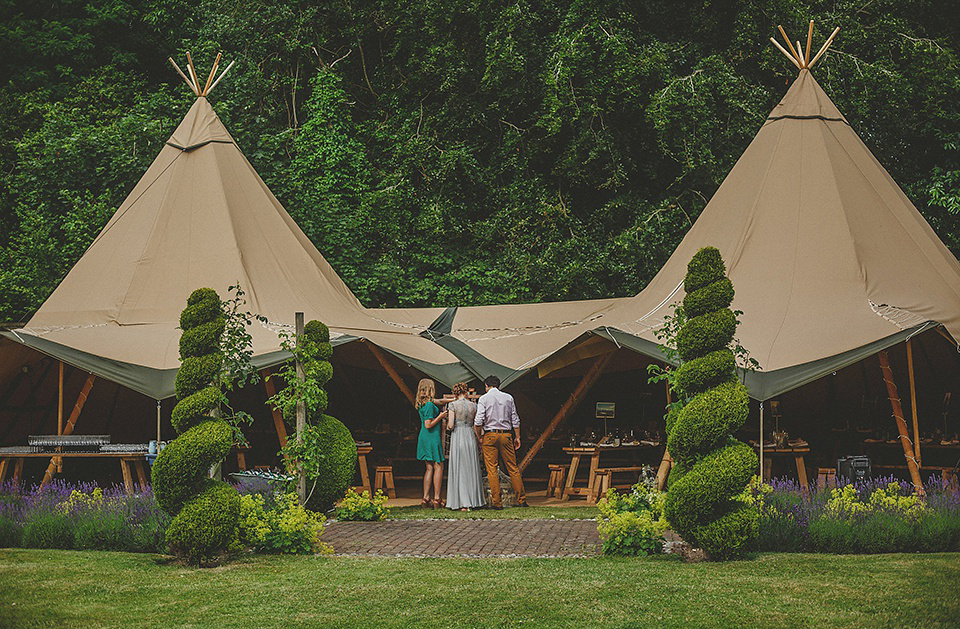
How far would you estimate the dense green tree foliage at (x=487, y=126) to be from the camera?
1717 cm

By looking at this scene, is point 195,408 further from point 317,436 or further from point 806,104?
point 806,104

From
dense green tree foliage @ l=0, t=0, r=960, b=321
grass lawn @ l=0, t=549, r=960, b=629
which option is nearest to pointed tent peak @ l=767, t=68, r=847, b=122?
dense green tree foliage @ l=0, t=0, r=960, b=321

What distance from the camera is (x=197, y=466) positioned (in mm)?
7957

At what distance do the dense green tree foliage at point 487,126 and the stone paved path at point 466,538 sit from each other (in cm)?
762

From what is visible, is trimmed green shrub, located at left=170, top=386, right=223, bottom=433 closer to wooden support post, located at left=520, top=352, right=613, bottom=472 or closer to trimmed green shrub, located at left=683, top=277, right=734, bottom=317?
trimmed green shrub, located at left=683, top=277, right=734, bottom=317

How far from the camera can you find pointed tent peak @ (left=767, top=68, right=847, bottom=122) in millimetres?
13680

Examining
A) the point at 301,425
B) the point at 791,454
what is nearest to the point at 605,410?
the point at 791,454

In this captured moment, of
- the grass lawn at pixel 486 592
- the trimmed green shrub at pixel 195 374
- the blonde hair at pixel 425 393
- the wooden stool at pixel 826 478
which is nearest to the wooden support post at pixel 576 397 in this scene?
the blonde hair at pixel 425 393

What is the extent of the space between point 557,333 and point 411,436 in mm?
2392

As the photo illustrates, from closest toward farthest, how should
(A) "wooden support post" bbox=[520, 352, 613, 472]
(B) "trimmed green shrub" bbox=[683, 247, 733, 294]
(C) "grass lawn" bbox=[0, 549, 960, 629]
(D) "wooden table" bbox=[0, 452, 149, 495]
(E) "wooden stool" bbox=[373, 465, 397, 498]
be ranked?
(C) "grass lawn" bbox=[0, 549, 960, 629] → (B) "trimmed green shrub" bbox=[683, 247, 733, 294] → (D) "wooden table" bbox=[0, 452, 149, 495] → (A) "wooden support post" bbox=[520, 352, 613, 472] → (E) "wooden stool" bbox=[373, 465, 397, 498]

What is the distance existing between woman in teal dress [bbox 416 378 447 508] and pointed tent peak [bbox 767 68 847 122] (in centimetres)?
562

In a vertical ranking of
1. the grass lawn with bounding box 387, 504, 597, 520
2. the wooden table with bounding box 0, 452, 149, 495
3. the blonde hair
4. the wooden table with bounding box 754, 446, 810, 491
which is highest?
the blonde hair

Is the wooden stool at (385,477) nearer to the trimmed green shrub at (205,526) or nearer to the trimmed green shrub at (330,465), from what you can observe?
the trimmed green shrub at (330,465)

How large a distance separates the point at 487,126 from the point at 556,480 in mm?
7889
